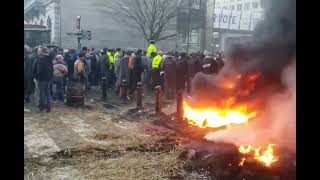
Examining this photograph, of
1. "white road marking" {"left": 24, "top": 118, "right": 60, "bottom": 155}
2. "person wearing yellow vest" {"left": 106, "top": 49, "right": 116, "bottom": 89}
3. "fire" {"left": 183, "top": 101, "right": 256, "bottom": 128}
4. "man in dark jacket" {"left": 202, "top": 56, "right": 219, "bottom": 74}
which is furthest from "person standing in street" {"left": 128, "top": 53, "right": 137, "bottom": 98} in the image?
"white road marking" {"left": 24, "top": 118, "right": 60, "bottom": 155}

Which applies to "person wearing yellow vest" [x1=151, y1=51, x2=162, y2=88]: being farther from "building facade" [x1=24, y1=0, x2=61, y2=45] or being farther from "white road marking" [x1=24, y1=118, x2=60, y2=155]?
"building facade" [x1=24, y1=0, x2=61, y2=45]

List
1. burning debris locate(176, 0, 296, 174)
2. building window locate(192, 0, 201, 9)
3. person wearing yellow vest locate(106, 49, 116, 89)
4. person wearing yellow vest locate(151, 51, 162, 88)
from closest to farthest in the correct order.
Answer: burning debris locate(176, 0, 296, 174) → person wearing yellow vest locate(151, 51, 162, 88) → person wearing yellow vest locate(106, 49, 116, 89) → building window locate(192, 0, 201, 9)

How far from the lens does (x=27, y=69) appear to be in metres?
12.4

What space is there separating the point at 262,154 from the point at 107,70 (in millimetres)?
10672

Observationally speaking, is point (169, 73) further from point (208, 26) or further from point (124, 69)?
point (208, 26)

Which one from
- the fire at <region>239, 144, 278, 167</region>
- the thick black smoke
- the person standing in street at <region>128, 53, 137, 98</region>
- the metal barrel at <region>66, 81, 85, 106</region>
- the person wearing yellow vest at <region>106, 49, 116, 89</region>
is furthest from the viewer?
the person wearing yellow vest at <region>106, 49, 116, 89</region>

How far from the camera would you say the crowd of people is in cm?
1151

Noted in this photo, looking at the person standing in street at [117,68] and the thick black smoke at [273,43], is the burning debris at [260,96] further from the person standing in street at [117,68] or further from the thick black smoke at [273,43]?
the person standing in street at [117,68]

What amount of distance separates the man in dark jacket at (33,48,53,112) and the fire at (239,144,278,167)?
6.64 metres

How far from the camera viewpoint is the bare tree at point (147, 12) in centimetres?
2889

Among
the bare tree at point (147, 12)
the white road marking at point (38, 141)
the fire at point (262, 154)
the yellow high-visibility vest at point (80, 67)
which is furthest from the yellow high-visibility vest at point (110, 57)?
the bare tree at point (147, 12)

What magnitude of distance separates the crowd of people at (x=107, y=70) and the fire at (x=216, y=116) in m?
2.23

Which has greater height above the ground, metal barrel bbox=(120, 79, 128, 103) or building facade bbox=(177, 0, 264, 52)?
building facade bbox=(177, 0, 264, 52)
